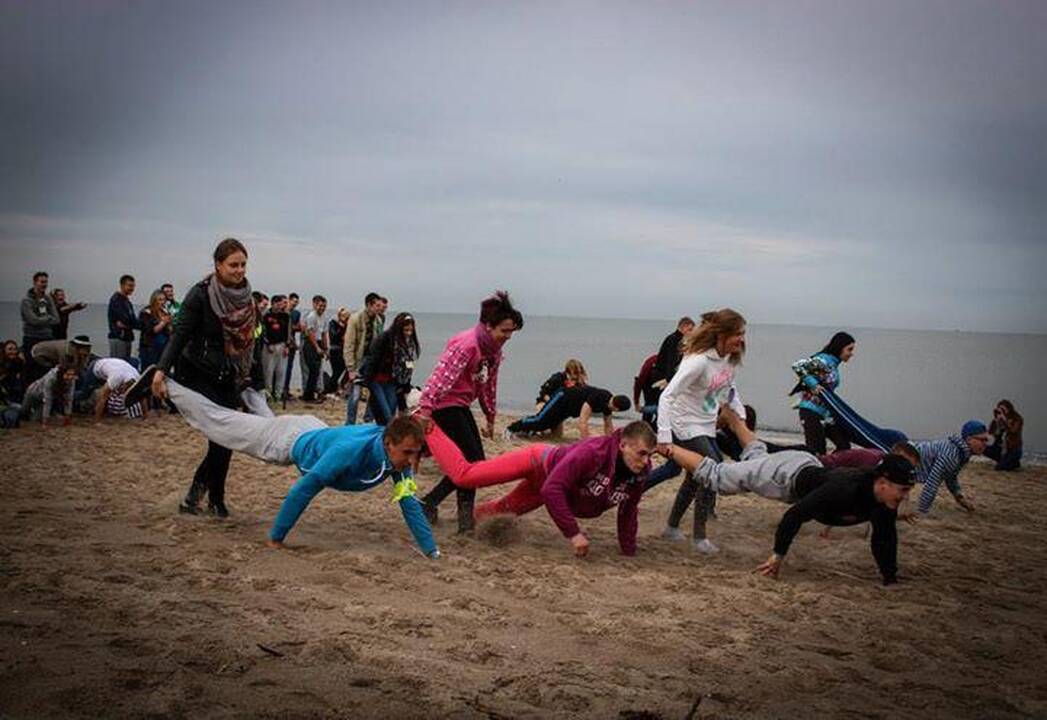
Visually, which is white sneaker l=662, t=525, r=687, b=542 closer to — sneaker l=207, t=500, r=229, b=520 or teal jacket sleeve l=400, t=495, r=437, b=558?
teal jacket sleeve l=400, t=495, r=437, b=558

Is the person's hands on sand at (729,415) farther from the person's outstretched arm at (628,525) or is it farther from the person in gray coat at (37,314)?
the person in gray coat at (37,314)

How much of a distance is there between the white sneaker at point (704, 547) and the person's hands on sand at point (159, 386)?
4070 millimetres

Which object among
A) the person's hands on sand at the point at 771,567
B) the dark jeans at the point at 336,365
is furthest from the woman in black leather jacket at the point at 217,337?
the dark jeans at the point at 336,365

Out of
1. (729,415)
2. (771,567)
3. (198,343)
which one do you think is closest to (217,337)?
(198,343)

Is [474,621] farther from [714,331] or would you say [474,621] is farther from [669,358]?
[669,358]

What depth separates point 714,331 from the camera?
678 cm

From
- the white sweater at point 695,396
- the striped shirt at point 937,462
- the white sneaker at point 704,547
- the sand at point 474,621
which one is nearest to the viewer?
the sand at point 474,621

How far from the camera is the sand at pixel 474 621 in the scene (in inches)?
147

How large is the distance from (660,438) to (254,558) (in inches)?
116

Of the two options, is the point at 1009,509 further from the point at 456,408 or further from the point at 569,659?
the point at 569,659

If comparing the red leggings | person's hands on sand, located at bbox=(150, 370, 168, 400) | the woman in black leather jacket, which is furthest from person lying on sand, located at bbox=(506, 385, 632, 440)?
person's hands on sand, located at bbox=(150, 370, 168, 400)

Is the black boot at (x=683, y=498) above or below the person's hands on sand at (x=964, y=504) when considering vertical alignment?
above

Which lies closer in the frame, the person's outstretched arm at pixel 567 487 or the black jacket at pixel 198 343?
the person's outstretched arm at pixel 567 487

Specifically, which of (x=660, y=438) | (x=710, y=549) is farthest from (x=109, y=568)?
(x=710, y=549)
